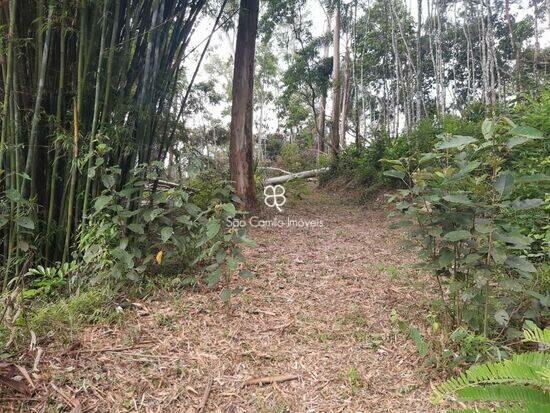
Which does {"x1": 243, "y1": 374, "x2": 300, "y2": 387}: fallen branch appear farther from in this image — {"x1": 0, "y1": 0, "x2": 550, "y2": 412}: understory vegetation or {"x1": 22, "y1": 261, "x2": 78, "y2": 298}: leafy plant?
{"x1": 22, "y1": 261, "x2": 78, "y2": 298}: leafy plant

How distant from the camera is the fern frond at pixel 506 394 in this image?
0.67 metres

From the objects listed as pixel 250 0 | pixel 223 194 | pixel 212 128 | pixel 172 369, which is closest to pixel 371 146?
pixel 250 0

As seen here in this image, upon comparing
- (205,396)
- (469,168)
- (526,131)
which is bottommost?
(205,396)

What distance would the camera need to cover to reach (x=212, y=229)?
182 cm

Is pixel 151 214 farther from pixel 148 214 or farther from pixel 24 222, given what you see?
pixel 24 222

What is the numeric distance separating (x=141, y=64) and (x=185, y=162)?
2.28 ft

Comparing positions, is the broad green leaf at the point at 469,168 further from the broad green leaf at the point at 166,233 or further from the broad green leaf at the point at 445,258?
the broad green leaf at the point at 166,233

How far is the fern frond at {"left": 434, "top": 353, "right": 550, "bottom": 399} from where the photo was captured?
68 centimetres

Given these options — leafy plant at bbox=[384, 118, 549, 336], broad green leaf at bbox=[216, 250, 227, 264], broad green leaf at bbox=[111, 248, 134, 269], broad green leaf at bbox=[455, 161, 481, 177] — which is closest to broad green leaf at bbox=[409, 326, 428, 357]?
leafy plant at bbox=[384, 118, 549, 336]

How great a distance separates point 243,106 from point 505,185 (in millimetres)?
3185

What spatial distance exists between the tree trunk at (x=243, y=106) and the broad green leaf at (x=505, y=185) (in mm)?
3000

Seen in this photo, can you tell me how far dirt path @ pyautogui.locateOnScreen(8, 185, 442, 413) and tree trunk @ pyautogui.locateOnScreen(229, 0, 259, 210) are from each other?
1876 mm

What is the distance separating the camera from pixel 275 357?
60.1 inches

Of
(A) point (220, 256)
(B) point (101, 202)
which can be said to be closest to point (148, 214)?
(B) point (101, 202)
